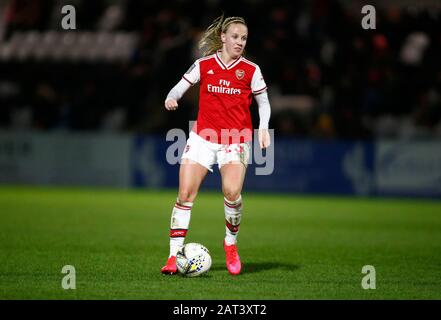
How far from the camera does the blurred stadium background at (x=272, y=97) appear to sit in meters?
19.7

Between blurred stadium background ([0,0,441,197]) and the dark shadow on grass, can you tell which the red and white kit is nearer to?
the dark shadow on grass

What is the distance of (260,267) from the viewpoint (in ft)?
28.7

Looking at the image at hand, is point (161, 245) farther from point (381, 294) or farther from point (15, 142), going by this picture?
point (15, 142)

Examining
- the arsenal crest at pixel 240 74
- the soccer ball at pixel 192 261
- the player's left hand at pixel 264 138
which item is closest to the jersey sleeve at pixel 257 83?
the arsenal crest at pixel 240 74

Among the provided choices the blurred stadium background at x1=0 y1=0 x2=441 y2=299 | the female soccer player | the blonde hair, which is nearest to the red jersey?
the female soccer player

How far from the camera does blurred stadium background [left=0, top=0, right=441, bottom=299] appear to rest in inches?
672

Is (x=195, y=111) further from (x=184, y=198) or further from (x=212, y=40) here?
(x=184, y=198)

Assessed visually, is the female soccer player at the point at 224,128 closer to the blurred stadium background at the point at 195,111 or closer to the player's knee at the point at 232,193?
the player's knee at the point at 232,193

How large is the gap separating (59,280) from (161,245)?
3202 millimetres

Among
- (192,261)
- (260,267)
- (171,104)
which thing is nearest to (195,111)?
(260,267)

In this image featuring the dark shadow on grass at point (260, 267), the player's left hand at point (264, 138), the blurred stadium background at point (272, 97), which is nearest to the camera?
the player's left hand at point (264, 138)

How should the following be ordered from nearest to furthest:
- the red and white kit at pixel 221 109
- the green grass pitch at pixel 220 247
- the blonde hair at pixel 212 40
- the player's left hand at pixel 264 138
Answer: the green grass pitch at pixel 220 247 < the player's left hand at pixel 264 138 < the red and white kit at pixel 221 109 < the blonde hair at pixel 212 40

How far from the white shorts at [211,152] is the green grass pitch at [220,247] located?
1078 mm
